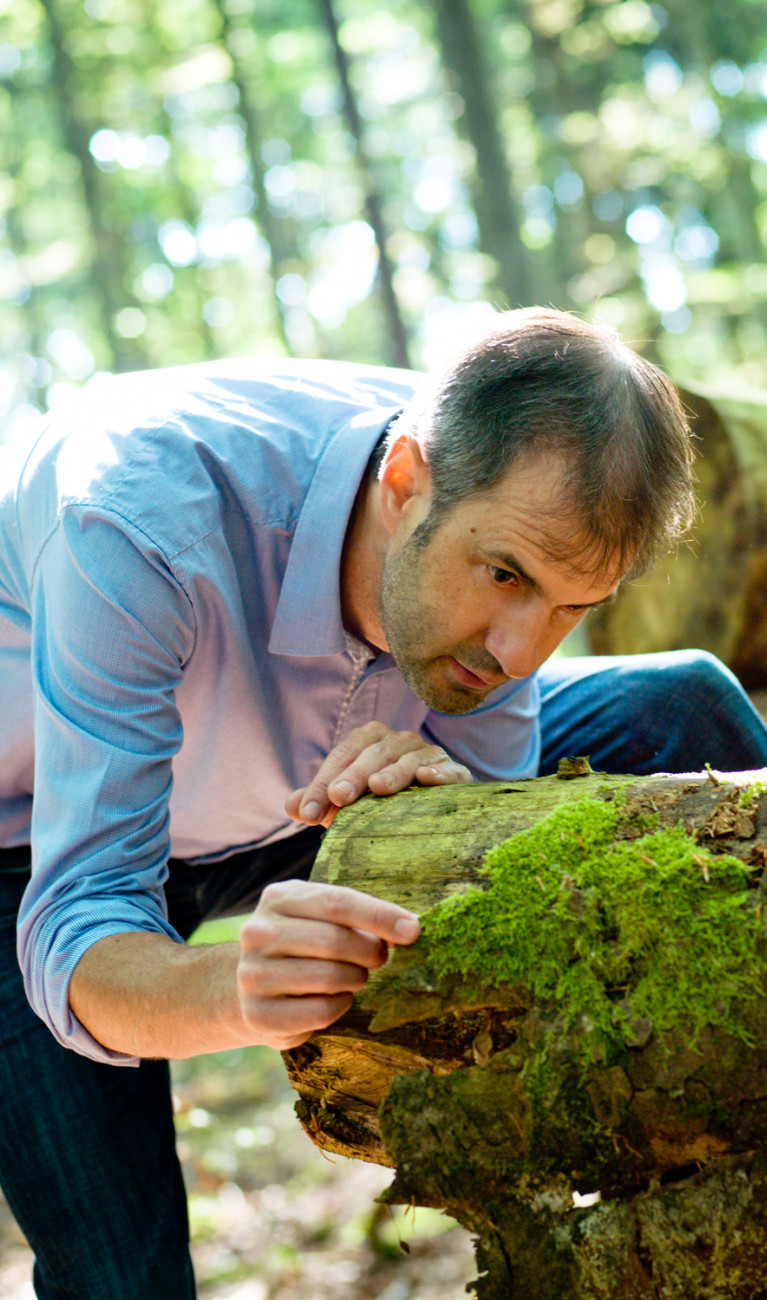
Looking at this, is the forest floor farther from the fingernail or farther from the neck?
the fingernail

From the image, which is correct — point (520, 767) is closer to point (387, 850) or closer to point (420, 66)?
point (387, 850)

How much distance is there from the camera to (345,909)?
1393 millimetres

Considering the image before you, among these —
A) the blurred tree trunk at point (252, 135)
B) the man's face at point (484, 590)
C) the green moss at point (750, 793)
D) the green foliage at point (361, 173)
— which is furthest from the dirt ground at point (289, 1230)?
the blurred tree trunk at point (252, 135)

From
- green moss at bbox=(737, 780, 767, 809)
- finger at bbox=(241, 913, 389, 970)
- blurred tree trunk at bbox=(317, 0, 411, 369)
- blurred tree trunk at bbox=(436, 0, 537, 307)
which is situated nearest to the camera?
finger at bbox=(241, 913, 389, 970)

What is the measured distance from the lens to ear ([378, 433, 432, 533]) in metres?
2.14

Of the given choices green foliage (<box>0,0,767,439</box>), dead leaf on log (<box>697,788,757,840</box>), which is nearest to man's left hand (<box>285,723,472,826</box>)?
dead leaf on log (<box>697,788,757,840</box>)

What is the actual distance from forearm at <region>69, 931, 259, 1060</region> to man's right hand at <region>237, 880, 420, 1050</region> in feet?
0.34

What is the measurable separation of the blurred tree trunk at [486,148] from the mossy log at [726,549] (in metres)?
6.24

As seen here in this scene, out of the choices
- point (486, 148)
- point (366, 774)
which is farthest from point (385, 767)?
point (486, 148)

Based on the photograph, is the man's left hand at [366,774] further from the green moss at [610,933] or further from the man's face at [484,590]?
the green moss at [610,933]

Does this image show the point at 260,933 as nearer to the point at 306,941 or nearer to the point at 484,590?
the point at 306,941

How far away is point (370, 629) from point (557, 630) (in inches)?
19.2

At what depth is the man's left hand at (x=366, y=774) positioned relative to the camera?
186cm

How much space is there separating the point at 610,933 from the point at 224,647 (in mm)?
1120
